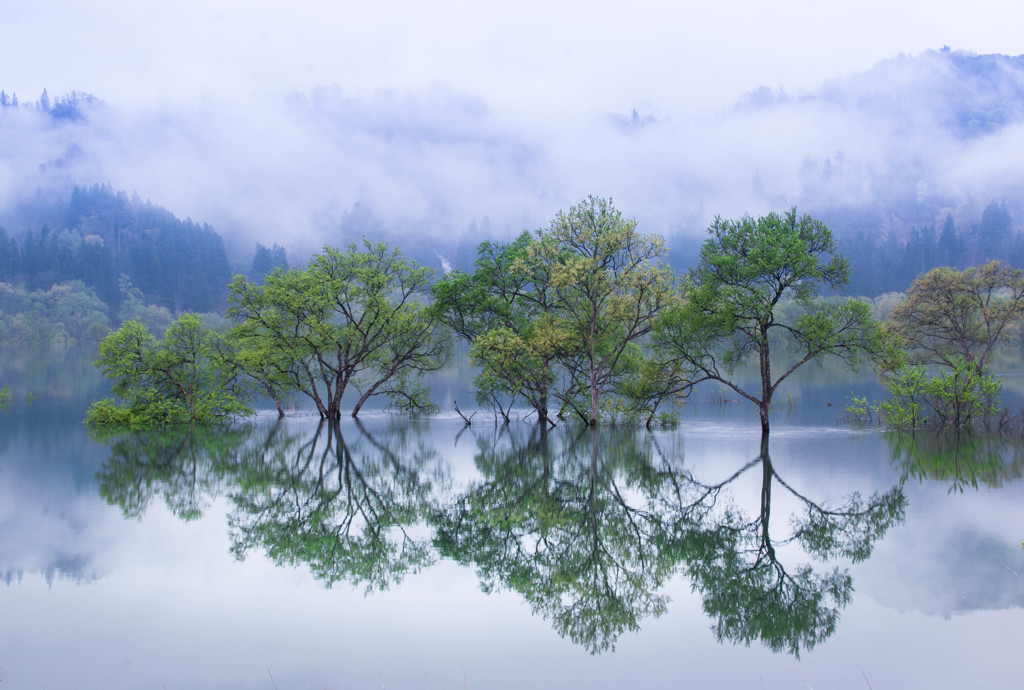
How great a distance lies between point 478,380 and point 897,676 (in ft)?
124

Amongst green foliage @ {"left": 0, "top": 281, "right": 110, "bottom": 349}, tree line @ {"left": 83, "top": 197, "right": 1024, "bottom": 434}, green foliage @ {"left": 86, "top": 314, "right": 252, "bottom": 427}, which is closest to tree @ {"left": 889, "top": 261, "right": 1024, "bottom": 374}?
tree line @ {"left": 83, "top": 197, "right": 1024, "bottom": 434}

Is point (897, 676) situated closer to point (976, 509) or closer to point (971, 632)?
point (971, 632)

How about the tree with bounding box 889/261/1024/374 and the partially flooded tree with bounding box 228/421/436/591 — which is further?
the tree with bounding box 889/261/1024/374

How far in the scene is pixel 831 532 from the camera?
17.4 meters

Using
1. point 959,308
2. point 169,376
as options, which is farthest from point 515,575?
point 959,308

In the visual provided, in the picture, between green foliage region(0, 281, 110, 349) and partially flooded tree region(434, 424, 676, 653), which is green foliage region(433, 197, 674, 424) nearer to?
partially flooded tree region(434, 424, 676, 653)

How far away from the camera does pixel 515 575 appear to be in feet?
47.1

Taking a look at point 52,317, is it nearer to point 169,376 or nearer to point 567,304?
point 169,376

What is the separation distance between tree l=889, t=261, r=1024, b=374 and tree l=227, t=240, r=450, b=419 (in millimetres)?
33159

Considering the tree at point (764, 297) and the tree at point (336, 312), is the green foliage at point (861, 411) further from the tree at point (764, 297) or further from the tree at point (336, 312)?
the tree at point (336, 312)

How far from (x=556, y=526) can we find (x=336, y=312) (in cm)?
3334

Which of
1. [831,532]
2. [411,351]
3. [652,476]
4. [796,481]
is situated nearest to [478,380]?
[411,351]

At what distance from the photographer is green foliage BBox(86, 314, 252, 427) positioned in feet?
143

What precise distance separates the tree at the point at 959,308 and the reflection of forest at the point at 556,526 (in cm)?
2688
